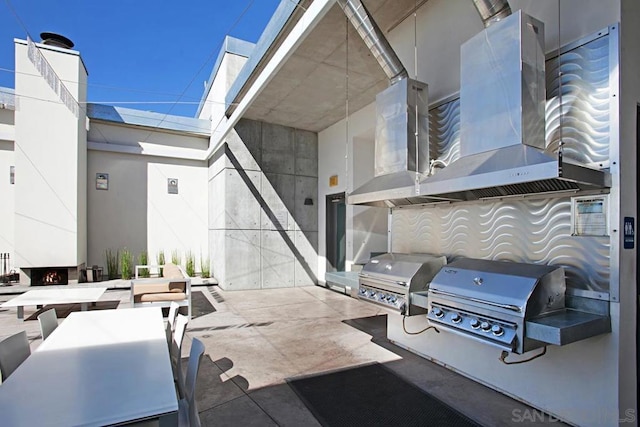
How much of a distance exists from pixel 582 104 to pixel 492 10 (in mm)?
1004

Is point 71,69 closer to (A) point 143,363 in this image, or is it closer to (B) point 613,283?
(A) point 143,363

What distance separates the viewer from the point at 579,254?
243cm

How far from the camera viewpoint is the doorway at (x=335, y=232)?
7.95 m

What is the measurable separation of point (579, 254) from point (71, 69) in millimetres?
8941

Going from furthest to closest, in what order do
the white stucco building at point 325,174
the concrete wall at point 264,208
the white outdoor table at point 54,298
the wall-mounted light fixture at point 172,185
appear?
the wall-mounted light fixture at point 172,185 → the concrete wall at point 264,208 → the white outdoor table at point 54,298 → the white stucco building at point 325,174

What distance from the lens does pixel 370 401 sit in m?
2.81

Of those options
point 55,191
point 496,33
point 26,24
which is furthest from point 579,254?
point 55,191

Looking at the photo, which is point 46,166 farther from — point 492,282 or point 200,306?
point 492,282

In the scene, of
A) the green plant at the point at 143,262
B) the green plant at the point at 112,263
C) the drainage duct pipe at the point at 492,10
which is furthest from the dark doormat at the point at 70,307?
the drainage duct pipe at the point at 492,10

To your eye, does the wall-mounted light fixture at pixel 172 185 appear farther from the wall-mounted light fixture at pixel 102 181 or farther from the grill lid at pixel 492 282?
the grill lid at pixel 492 282

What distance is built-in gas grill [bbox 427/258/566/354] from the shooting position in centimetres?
219

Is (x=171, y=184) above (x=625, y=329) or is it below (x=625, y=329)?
above

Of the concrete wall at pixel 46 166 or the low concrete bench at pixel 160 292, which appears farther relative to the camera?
the concrete wall at pixel 46 166

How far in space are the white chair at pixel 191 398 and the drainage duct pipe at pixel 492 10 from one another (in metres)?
3.22
